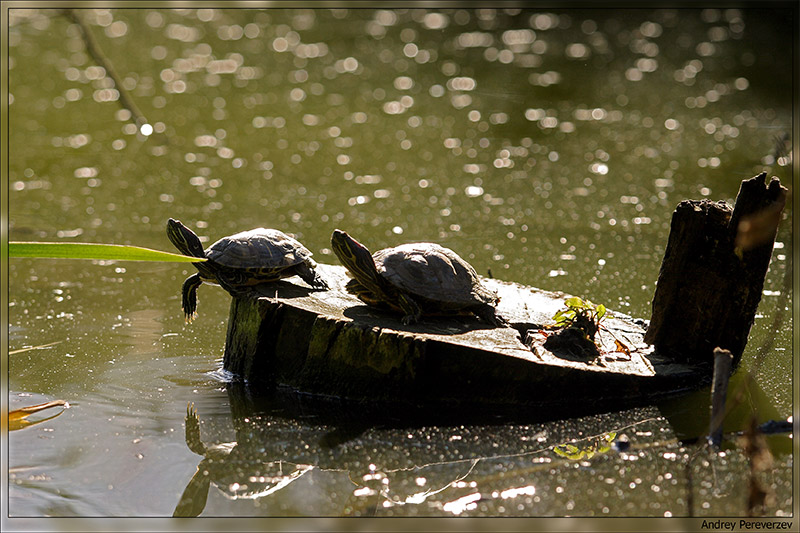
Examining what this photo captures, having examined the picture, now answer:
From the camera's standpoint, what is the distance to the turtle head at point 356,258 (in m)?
3.35

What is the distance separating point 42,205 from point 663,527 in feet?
16.9

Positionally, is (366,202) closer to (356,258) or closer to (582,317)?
(356,258)

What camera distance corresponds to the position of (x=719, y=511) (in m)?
2.61

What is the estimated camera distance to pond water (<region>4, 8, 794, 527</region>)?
9.29ft

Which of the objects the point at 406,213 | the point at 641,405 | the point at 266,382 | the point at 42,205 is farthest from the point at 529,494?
the point at 42,205

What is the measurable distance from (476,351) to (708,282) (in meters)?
0.97

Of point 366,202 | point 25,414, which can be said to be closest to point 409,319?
point 25,414

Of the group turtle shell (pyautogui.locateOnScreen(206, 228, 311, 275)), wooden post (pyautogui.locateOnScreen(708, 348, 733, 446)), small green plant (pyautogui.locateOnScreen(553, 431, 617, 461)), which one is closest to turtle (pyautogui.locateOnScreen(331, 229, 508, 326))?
turtle shell (pyautogui.locateOnScreen(206, 228, 311, 275))

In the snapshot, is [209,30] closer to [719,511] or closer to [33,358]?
[33,358]

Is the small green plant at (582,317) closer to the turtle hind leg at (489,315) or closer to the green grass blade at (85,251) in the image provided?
the turtle hind leg at (489,315)

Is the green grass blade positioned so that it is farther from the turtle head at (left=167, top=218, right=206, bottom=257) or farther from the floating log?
the turtle head at (left=167, top=218, right=206, bottom=257)

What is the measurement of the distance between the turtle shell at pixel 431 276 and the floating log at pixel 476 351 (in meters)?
0.12

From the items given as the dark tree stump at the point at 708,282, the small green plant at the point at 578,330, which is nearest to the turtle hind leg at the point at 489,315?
the small green plant at the point at 578,330

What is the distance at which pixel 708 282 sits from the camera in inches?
134
